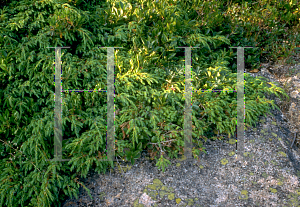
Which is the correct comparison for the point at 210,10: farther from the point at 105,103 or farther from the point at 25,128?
the point at 25,128

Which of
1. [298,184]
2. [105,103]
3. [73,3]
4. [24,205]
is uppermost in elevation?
[73,3]

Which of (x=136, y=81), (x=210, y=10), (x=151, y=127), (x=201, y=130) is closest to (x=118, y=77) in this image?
(x=136, y=81)

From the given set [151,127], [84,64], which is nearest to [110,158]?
[151,127]

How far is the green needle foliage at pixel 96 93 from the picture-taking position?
2781 millimetres

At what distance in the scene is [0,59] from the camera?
3.05 meters

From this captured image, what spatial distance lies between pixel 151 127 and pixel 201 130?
60 cm

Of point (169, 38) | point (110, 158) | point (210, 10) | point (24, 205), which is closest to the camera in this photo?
point (24, 205)

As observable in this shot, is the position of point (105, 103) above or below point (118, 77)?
below

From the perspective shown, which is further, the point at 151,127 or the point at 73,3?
the point at 73,3

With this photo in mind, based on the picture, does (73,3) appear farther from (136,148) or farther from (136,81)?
(136,148)

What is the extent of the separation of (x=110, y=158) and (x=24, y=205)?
1.00 m

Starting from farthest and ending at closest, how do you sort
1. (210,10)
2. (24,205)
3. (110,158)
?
(210,10)
(110,158)
(24,205)

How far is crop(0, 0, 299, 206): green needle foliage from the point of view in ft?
9.12

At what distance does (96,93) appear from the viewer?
3.09m
